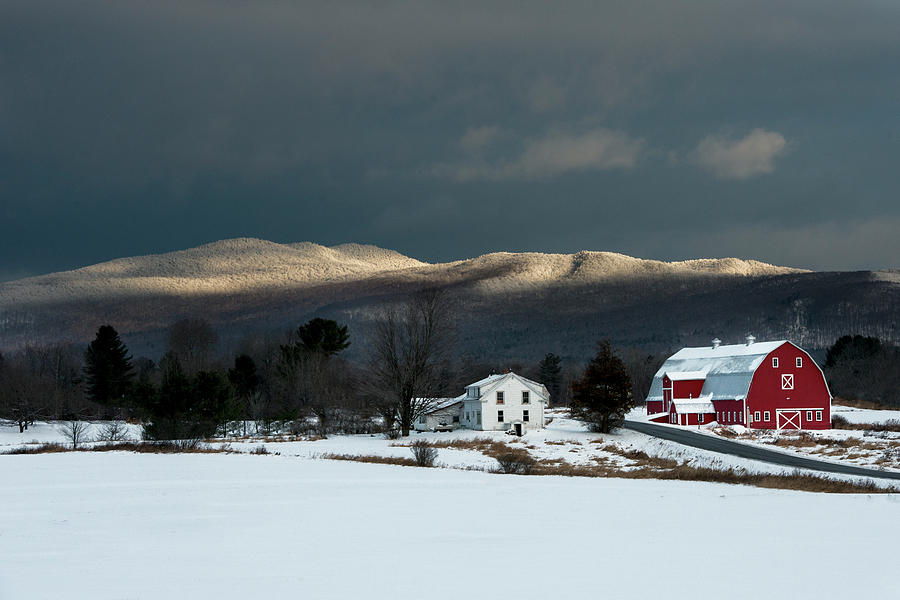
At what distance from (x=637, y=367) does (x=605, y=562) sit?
138039 mm

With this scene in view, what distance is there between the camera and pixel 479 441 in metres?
57.8

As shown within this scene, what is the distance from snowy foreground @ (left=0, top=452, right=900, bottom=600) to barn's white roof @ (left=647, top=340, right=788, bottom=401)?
54.5 meters

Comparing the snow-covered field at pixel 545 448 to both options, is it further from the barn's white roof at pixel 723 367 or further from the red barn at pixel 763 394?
the barn's white roof at pixel 723 367

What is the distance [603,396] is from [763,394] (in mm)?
17785

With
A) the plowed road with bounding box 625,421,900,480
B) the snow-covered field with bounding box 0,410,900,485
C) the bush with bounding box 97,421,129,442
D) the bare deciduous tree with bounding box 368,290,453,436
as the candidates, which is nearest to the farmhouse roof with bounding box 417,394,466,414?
the snow-covered field with bounding box 0,410,900,485

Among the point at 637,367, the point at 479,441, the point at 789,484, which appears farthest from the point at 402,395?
the point at 637,367

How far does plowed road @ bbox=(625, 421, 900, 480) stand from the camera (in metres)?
39.5

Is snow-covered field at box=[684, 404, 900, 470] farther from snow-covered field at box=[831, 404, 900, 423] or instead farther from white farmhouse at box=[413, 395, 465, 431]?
white farmhouse at box=[413, 395, 465, 431]

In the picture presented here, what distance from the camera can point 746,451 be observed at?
164 ft

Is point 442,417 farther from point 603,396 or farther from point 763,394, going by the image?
point 763,394

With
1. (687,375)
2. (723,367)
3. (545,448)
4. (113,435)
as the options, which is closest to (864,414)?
(723,367)

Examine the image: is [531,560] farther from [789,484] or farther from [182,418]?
[182,418]

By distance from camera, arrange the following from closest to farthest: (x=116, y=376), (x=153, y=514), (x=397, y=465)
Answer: (x=153, y=514) < (x=397, y=465) < (x=116, y=376)

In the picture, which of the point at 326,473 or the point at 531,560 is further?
the point at 326,473
